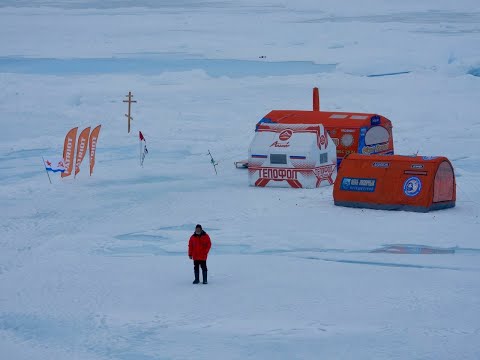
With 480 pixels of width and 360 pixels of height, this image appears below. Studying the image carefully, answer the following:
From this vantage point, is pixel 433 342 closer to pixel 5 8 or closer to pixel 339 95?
pixel 339 95

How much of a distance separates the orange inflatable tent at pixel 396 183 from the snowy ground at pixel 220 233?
34cm

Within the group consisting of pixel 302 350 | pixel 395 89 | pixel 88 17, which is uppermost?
pixel 88 17

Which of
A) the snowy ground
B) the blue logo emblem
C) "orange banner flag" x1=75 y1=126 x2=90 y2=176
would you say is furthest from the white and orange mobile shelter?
"orange banner flag" x1=75 y1=126 x2=90 y2=176

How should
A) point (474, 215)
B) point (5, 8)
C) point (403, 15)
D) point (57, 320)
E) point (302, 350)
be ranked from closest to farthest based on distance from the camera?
point (302, 350)
point (57, 320)
point (474, 215)
point (403, 15)
point (5, 8)

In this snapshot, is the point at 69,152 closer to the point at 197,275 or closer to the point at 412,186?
the point at 412,186

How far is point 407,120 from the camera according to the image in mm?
32781

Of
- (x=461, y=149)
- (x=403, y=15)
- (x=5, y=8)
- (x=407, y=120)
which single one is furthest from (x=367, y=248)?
(x=5, y=8)

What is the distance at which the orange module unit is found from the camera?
23984 millimetres

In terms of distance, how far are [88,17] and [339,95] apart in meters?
44.2

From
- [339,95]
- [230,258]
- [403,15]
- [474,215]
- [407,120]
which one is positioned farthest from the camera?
[403,15]

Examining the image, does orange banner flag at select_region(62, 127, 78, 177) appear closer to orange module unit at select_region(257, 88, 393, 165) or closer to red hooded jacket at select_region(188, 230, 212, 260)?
orange module unit at select_region(257, 88, 393, 165)

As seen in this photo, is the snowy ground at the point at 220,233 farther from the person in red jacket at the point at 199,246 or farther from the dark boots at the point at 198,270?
the person in red jacket at the point at 199,246

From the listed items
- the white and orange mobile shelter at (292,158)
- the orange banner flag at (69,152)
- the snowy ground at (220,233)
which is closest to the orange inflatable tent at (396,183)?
the snowy ground at (220,233)

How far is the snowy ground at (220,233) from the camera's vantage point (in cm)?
1102
